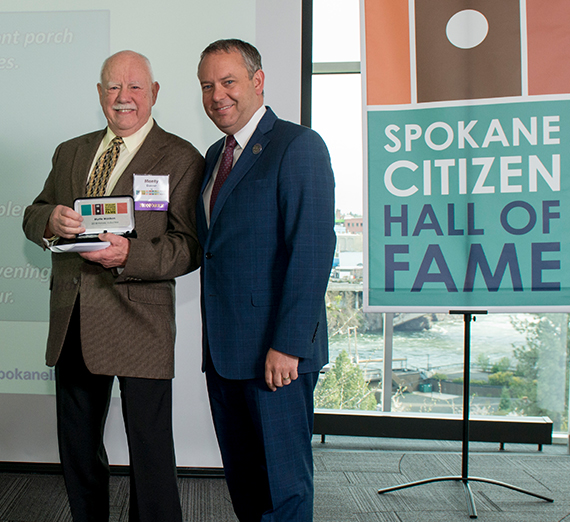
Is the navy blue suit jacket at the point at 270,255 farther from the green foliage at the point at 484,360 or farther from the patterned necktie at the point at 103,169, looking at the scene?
the green foliage at the point at 484,360

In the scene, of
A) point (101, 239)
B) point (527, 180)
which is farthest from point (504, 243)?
point (101, 239)

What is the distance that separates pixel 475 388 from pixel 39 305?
2.79m

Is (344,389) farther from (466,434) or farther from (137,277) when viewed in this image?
(137,277)

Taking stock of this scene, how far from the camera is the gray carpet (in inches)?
81.6

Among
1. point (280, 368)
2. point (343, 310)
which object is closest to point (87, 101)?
point (280, 368)

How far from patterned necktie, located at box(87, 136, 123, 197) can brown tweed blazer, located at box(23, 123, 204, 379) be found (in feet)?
0.10

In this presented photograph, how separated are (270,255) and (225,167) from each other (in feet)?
1.15

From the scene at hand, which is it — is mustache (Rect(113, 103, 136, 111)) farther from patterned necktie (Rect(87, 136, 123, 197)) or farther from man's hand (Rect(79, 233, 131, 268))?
man's hand (Rect(79, 233, 131, 268))

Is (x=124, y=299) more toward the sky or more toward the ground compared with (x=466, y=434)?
more toward the sky

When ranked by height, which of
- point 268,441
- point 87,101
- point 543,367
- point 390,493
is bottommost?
point 390,493

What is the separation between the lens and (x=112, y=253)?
141 centimetres

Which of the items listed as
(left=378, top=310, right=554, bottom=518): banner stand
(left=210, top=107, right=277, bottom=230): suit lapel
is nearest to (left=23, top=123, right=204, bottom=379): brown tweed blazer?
(left=210, top=107, right=277, bottom=230): suit lapel

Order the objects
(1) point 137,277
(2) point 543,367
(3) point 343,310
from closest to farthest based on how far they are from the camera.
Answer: (1) point 137,277, (2) point 543,367, (3) point 343,310

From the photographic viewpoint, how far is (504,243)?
223 centimetres
